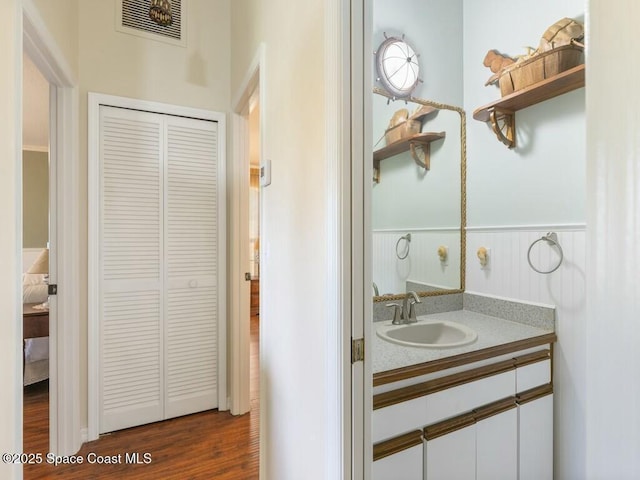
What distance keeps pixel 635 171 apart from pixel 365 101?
831 mm

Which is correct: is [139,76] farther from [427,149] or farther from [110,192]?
[427,149]

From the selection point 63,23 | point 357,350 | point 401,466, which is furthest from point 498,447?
point 63,23

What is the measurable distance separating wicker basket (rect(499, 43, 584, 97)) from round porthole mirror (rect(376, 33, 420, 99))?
508mm

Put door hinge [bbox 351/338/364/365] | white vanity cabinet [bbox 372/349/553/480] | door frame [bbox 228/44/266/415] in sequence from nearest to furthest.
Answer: door hinge [bbox 351/338/364/365] < white vanity cabinet [bbox 372/349/553/480] < door frame [bbox 228/44/266/415]

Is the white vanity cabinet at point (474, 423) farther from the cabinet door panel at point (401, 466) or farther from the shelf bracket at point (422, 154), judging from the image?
the shelf bracket at point (422, 154)

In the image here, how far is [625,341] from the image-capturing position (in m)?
→ 0.28

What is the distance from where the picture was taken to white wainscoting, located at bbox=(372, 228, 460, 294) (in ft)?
6.50

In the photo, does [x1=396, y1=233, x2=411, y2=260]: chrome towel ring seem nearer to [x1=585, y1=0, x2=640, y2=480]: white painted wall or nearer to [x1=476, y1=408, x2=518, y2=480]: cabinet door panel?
[x1=476, y1=408, x2=518, y2=480]: cabinet door panel

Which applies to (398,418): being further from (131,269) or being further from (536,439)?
(131,269)

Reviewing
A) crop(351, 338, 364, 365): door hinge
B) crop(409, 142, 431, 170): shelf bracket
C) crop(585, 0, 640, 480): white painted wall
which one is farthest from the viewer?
crop(409, 142, 431, 170): shelf bracket

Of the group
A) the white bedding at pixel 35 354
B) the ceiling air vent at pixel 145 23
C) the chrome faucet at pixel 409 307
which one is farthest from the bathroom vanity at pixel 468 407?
the white bedding at pixel 35 354

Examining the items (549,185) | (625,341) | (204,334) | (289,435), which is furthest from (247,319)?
(625,341)

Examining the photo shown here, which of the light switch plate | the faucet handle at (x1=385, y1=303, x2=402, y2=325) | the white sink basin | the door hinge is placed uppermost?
the light switch plate

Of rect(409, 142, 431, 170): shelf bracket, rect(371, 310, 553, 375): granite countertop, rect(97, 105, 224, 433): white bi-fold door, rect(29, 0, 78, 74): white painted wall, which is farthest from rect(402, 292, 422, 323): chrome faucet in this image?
rect(29, 0, 78, 74): white painted wall
